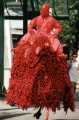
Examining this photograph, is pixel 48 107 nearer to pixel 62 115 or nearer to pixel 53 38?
pixel 53 38

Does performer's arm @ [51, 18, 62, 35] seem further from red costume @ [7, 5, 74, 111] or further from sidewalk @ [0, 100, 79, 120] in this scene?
sidewalk @ [0, 100, 79, 120]

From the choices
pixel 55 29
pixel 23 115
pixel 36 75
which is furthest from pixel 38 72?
pixel 23 115

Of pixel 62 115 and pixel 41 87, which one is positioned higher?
pixel 41 87

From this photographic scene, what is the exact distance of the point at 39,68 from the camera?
14.5 metres

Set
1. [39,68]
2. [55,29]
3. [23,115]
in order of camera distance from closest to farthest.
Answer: [39,68] < [55,29] < [23,115]

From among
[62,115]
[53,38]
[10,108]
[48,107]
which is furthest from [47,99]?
[10,108]

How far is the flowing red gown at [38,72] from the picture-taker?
571 inches

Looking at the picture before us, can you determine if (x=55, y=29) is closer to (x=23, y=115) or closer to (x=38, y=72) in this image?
(x=38, y=72)

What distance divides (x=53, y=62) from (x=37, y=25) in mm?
748

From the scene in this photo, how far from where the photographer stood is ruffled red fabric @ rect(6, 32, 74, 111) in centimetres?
1450

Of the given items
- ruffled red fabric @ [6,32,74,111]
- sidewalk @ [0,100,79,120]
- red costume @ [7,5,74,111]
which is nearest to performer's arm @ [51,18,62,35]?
red costume @ [7,5,74,111]

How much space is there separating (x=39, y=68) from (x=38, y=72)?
0.08 m

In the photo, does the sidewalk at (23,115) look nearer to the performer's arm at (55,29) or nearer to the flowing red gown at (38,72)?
the flowing red gown at (38,72)

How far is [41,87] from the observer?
14.6m
